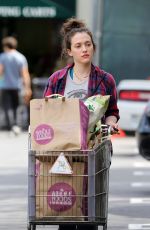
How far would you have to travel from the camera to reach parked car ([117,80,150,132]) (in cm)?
1895

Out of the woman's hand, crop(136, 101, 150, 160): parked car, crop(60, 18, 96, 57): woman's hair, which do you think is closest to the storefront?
crop(136, 101, 150, 160): parked car

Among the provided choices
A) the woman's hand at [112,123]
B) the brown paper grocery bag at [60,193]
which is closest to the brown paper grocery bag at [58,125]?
the brown paper grocery bag at [60,193]

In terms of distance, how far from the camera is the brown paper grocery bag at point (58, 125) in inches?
279

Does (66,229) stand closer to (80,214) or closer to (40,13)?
(80,214)

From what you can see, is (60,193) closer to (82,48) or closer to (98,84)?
(98,84)

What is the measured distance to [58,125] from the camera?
23.4 feet

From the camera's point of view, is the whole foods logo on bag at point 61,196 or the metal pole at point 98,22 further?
the metal pole at point 98,22

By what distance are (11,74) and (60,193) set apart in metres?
14.0

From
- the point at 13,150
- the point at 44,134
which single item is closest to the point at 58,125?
the point at 44,134

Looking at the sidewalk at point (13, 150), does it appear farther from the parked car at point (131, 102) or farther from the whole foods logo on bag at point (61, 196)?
the whole foods logo on bag at point (61, 196)

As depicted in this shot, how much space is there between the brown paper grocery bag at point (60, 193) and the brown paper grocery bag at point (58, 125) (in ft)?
0.44

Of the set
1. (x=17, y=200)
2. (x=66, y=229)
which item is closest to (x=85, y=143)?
(x=66, y=229)

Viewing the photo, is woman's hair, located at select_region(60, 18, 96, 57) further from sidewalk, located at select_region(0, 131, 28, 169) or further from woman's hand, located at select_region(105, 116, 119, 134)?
sidewalk, located at select_region(0, 131, 28, 169)

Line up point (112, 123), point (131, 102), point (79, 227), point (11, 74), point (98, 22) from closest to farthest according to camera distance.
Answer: point (79, 227), point (112, 123), point (131, 102), point (11, 74), point (98, 22)
